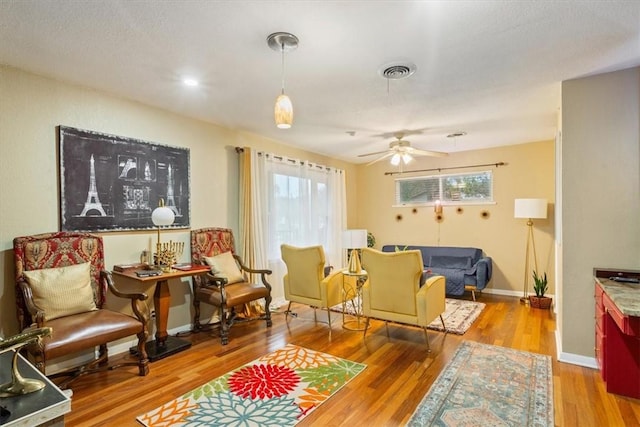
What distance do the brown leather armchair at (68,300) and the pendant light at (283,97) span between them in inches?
79.5

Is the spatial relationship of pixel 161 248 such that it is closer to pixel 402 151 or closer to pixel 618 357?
pixel 402 151

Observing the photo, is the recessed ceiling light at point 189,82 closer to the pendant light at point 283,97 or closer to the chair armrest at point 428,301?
the pendant light at point 283,97

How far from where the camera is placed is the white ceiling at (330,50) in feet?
6.45

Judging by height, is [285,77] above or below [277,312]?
above

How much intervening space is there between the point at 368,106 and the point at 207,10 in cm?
210

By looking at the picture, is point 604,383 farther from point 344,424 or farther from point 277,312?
point 277,312

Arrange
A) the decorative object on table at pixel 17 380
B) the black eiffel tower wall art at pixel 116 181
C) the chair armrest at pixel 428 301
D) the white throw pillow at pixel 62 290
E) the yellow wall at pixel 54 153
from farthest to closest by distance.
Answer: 1. the chair armrest at pixel 428 301
2. the black eiffel tower wall art at pixel 116 181
3. the yellow wall at pixel 54 153
4. the white throw pillow at pixel 62 290
5. the decorative object on table at pixel 17 380

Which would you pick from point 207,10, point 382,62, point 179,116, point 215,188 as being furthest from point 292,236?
point 207,10

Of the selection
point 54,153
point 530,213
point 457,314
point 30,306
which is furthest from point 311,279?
point 530,213

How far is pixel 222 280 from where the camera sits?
3.54m

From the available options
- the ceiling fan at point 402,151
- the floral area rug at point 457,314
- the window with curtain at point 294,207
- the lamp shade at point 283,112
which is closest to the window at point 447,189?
the window with curtain at point 294,207

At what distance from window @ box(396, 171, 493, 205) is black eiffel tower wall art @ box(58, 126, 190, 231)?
170 inches

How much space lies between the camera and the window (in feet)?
19.3

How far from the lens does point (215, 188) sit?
170 inches
